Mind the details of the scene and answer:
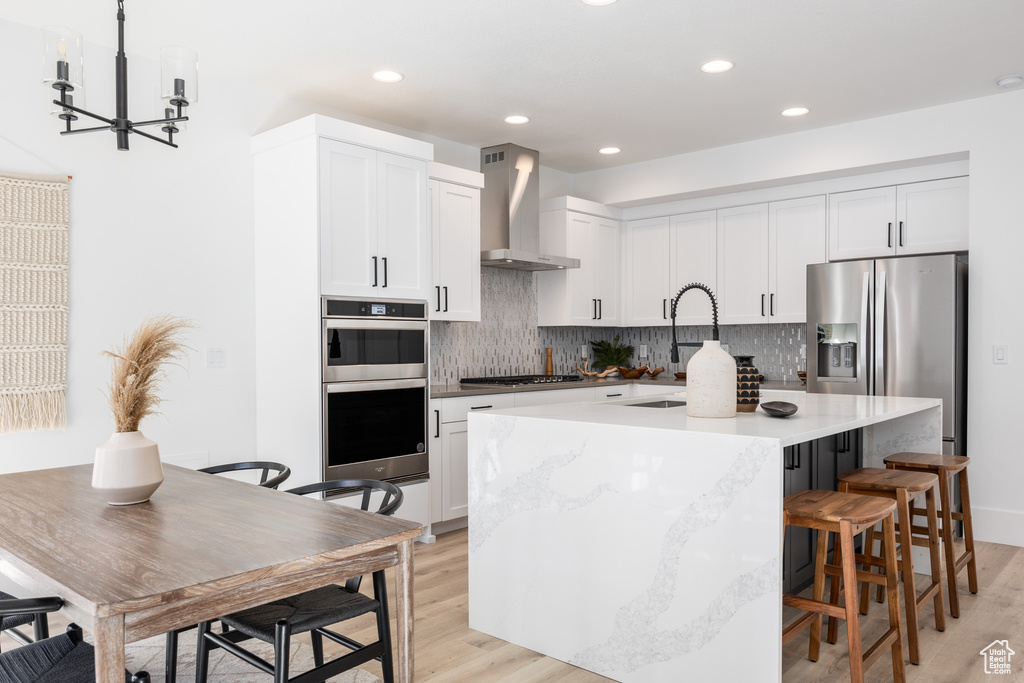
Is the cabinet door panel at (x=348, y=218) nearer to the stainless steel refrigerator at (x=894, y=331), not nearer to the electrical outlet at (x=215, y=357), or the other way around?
the electrical outlet at (x=215, y=357)

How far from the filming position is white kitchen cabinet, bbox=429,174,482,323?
4.51m

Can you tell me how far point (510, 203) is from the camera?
5176mm

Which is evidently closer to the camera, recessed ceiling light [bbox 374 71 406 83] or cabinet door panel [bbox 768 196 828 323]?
recessed ceiling light [bbox 374 71 406 83]

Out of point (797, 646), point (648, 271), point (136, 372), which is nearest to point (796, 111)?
point (648, 271)

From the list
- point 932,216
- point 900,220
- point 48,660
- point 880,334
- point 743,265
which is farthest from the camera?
point 743,265

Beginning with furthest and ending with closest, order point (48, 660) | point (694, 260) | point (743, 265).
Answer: point (694, 260) < point (743, 265) < point (48, 660)

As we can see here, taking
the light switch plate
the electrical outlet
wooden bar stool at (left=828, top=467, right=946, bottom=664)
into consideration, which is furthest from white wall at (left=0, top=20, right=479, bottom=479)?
the light switch plate

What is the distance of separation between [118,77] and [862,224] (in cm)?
445

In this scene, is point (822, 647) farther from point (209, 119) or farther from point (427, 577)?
point (209, 119)

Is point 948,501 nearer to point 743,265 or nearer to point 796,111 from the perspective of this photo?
point 796,111

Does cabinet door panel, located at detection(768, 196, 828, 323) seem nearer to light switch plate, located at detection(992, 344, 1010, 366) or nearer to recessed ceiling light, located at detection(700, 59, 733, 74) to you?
light switch plate, located at detection(992, 344, 1010, 366)

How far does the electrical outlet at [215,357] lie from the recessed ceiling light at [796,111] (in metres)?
3.60

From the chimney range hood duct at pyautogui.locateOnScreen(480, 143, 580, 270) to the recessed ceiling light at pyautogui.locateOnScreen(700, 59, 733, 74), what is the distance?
5.70ft

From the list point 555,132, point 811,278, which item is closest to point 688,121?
point 555,132
